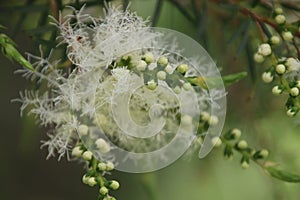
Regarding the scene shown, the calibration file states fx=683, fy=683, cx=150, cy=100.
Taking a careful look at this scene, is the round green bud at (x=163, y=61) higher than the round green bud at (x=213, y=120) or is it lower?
higher

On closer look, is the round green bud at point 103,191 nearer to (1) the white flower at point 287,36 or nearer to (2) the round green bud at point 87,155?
(2) the round green bud at point 87,155

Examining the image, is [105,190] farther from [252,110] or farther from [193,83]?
[252,110]

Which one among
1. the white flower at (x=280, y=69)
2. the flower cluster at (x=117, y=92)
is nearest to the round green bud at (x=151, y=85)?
the flower cluster at (x=117, y=92)

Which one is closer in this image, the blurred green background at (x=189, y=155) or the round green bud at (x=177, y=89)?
the round green bud at (x=177, y=89)

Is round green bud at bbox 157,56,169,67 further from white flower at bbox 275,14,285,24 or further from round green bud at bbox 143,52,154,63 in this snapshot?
white flower at bbox 275,14,285,24

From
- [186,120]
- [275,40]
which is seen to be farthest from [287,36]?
[186,120]

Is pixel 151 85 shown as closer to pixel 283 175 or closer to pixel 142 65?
pixel 142 65

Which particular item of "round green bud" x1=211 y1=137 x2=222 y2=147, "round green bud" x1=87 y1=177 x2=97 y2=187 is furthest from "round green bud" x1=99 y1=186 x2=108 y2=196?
"round green bud" x1=211 y1=137 x2=222 y2=147
